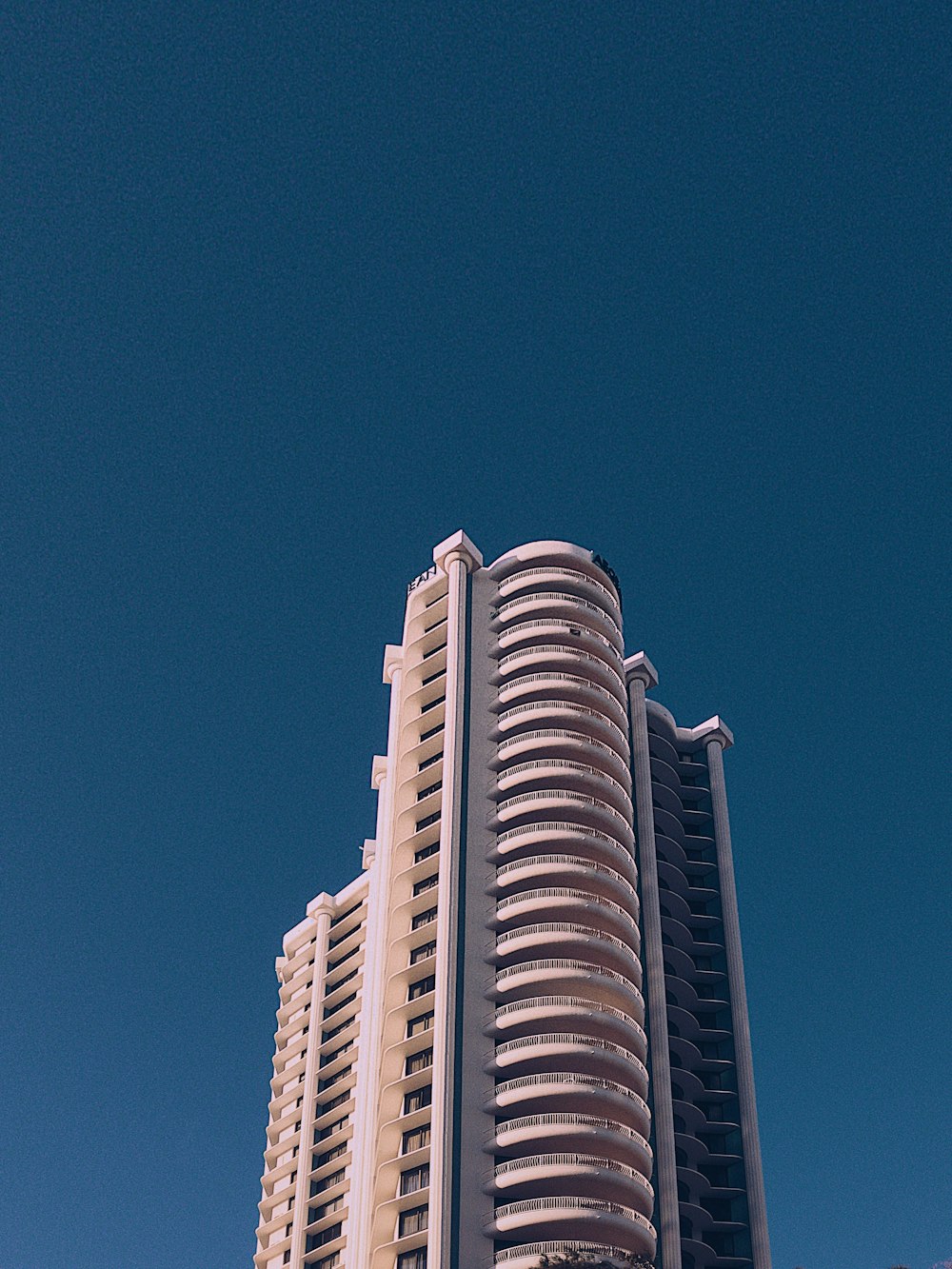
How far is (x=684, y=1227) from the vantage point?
8456 cm

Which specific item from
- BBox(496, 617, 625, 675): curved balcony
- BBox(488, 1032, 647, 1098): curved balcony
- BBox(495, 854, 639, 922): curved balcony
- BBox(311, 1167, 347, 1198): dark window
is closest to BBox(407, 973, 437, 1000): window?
BBox(495, 854, 639, 922): curved balcony

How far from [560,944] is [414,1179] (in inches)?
549

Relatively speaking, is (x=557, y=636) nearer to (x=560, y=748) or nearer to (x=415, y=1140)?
(x=560, y=748)

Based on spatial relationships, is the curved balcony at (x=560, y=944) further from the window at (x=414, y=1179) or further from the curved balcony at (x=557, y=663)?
the curved balcony at (x=557, y=663)

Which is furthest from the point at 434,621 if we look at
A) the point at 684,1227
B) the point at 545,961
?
the point at 684,1227

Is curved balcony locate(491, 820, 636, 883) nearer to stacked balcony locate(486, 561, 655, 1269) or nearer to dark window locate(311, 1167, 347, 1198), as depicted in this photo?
stacked balcony locate(486, 561, 655, 1269)

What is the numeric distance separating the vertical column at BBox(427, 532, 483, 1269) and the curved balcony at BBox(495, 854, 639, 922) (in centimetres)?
293

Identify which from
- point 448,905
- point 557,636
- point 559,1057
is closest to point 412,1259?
point 559,1057

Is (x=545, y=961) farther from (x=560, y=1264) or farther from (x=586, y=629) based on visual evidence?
(x=586, y=629)

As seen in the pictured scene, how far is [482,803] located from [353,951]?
3302 cm

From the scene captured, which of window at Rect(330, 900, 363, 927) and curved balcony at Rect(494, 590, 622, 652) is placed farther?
window at Rect(330, 900, 363, 927)

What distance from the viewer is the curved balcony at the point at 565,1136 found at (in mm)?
68938

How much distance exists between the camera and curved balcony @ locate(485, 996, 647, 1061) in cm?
7294

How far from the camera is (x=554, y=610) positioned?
90000 mm
